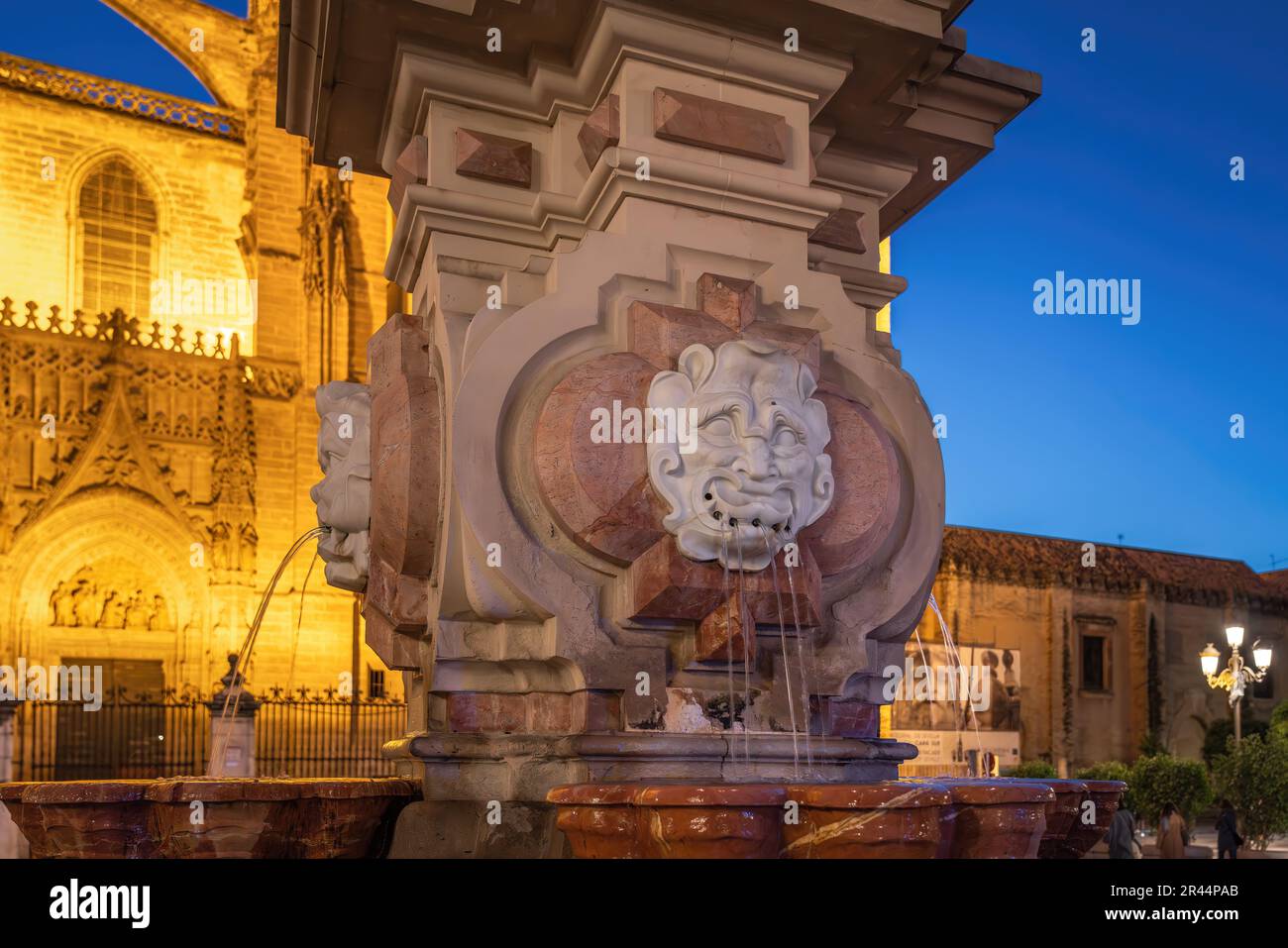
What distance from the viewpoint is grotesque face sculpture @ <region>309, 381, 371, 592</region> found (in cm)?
446

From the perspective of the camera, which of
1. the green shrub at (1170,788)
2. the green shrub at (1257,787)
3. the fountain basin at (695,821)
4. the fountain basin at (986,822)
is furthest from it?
the green shrub at (1170,788)

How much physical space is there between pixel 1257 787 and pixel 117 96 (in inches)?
945

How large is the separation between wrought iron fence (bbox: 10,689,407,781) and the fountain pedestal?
14.5 meters

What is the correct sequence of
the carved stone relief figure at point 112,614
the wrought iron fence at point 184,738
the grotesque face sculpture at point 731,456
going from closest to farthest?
1. the grotesque face sculpture at point 731,456
2. the wrought iron fence at point 184,738
3. the carved stone relief figure at point 112,614

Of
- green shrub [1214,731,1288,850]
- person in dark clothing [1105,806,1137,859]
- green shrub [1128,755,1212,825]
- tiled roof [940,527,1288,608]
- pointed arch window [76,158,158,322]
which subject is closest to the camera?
person in dark clothing [1105,806,1137,859]

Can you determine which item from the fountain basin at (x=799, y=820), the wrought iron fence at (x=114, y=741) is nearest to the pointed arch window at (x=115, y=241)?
the wrought iron fence at (x=114, y=741)

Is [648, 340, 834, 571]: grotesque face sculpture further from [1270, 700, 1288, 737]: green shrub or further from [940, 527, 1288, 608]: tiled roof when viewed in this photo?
[940, 527, 1288, 608]: tiled roof

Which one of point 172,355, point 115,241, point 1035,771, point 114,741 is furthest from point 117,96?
point 1035,771

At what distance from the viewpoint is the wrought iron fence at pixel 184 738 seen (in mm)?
18109

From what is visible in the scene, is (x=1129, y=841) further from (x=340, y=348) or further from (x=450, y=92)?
(x=340, y=348)

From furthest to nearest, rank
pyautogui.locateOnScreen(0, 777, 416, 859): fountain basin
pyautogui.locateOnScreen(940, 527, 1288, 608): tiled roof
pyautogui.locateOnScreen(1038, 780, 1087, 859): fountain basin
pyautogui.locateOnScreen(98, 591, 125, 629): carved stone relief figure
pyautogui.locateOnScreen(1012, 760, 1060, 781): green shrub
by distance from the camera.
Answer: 1. pyautogui.locateOnScreen(940, 527, 1288, 608): tiled roof
2. pyautogui.locateOnScreen(1012, 760, 1060, 781): green shrub
3. pyautogui.locateOnScreen(98, 591, 125, 629): carved stone relief figure
4. pyautogui.locateOnScreen(1038, 780, 1087, 859): fountain basin
5. pyautogui.locateOnScreen(0, 777, 416, 859): fountain basin

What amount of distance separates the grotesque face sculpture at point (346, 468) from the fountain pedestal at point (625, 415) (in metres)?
0.02

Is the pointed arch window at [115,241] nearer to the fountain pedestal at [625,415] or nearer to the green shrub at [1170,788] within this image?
the green shrub at [1170,788]

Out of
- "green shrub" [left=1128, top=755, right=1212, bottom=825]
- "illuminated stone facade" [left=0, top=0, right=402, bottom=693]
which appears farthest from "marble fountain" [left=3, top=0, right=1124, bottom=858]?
"illuminated stone facade" [left=0, top=0, right=402, bottom=693]
